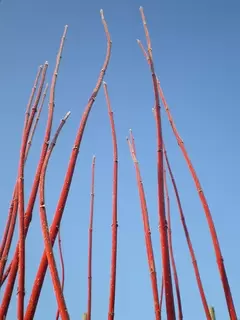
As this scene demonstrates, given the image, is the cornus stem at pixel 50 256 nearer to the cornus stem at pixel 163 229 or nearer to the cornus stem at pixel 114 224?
the cornus stem at pixel 163 229

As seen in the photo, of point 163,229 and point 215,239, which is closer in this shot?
point 163,229

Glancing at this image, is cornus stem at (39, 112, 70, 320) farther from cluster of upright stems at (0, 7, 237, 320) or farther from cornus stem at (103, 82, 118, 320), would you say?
cornus stem at (103, 82, 118, 320)

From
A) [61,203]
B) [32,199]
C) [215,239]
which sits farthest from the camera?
[215,239]

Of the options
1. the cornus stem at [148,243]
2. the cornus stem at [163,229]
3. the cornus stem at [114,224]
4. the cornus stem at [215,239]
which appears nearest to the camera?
the cornus stem at [163,229]

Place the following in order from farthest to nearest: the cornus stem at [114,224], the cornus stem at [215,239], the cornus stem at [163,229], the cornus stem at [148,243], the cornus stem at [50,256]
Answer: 1. the cornus stem at [114,224]
2. the cornus stem at [215,239]
3. the cornus stem at [148,243]
4. the cornus stem at [163,229]
5. the cornus stem at [50,256]

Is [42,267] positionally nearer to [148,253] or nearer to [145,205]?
[148,253]

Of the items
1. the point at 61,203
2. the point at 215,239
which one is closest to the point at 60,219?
the point at 61,203

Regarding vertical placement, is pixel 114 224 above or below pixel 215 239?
above

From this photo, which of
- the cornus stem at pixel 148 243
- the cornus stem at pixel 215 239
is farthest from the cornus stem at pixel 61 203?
the cornus stem at pixel 215 239

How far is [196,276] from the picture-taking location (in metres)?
2.02

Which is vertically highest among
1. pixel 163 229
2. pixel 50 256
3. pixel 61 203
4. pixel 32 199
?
pixel 32 199

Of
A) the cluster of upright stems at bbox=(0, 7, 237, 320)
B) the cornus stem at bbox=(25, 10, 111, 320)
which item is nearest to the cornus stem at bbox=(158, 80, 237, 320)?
the cluster of upright stems at bbox=(0, 7, 237, 320)

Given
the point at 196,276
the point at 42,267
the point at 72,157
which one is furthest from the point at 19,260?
the point at 196,276

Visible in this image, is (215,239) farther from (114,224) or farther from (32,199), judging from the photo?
(32,199)
